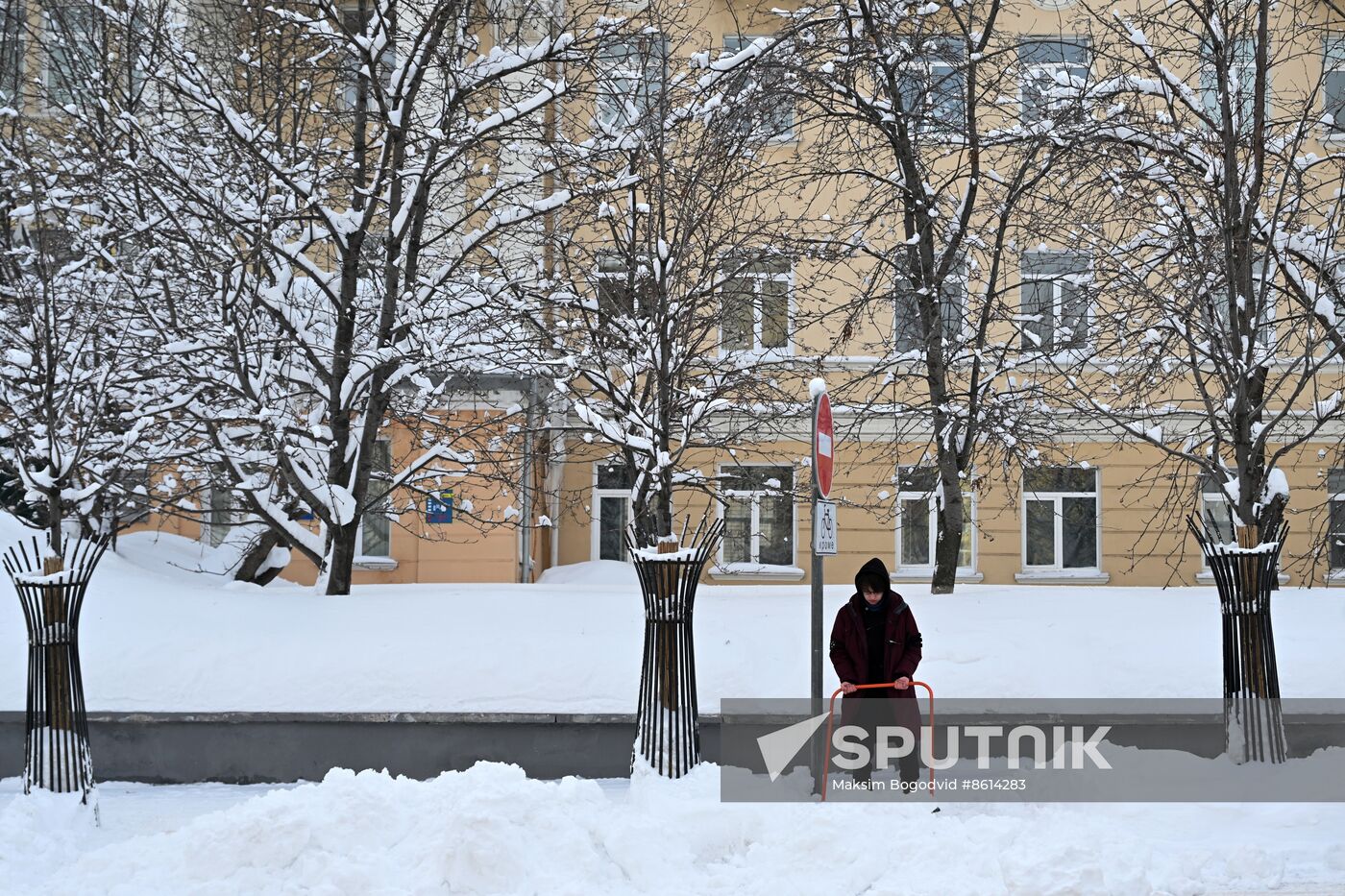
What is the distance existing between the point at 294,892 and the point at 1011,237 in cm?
1002

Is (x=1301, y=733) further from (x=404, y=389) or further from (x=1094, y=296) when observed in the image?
(x=404, y=389)

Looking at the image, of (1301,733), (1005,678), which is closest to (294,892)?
(1005,678)

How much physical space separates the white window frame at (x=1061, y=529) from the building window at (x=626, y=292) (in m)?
9.19

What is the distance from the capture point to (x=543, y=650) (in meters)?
9.93

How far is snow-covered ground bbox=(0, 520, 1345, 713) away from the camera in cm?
955

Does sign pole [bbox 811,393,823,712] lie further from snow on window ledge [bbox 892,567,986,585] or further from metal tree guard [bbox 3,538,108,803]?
snow on window ledge [bbox 892,567,986,585]

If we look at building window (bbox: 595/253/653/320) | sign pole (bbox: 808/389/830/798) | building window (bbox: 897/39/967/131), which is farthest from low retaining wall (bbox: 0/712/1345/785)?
building window (bbox: 897/39/967/131)

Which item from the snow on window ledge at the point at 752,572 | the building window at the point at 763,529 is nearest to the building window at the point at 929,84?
the building window at the point at 763,529

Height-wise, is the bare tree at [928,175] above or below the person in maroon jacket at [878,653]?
above

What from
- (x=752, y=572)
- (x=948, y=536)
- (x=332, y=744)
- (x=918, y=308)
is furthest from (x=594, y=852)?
(x=752, y=572)

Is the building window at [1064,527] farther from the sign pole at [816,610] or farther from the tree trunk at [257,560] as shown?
the sign pole at [816,610]

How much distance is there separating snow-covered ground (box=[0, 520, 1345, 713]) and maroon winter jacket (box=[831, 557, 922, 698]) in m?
1.51

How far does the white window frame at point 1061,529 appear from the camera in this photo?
20391 millimetres

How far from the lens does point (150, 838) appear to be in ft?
22.1
